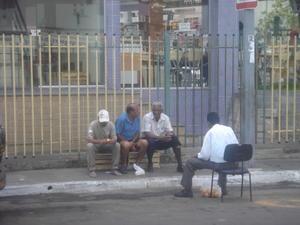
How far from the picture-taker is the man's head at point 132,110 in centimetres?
1134

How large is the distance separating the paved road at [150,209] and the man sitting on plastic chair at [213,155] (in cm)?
24

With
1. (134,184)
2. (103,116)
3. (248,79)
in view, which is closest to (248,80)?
(248,79)

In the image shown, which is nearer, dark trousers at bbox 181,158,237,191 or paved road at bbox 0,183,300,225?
paved road at bbox 0,183,300,225

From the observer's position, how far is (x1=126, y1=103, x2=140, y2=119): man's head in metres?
11.3

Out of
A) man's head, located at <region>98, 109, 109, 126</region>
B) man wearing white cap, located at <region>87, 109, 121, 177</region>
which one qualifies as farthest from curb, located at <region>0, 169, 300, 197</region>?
man's head, located at <region>98, 109, 109, 126</region>

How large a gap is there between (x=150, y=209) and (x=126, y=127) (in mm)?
2610

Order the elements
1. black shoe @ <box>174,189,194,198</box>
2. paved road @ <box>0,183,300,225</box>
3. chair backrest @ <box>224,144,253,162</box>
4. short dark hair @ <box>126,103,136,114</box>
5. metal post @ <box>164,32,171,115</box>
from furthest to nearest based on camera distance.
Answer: metal post @ <box>164,32,171,115</box>, short dark hair @ <box>126,103,136,114</box>, black shoe @ <box>174,189,194,198</box>, chair backrest @ <box>224,144,253,162</box>, paved road @ <box>0,183,300,225</box>

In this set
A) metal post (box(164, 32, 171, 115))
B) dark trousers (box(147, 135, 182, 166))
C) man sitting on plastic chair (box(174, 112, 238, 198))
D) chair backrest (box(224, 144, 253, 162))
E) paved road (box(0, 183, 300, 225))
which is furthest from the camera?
metal post (box(164, 32, 171, 115))

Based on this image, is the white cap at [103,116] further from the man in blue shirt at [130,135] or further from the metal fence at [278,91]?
the metal fence at [278,91]

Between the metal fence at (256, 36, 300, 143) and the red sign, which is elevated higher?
the red sign

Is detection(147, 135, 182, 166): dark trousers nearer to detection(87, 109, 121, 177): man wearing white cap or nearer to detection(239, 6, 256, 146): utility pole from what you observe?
detection(87, 109, 121, 177): man wearing white cap

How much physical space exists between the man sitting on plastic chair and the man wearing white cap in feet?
5.10

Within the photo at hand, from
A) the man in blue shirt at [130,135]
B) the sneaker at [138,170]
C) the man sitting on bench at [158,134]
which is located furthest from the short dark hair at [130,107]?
the sneaker at [138,170]

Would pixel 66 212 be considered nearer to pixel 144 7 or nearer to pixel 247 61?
pixel 247 61
